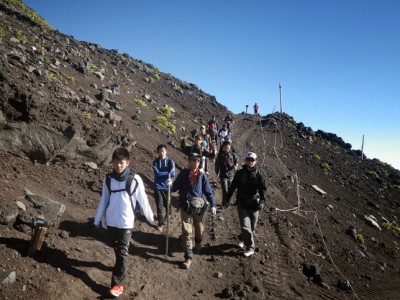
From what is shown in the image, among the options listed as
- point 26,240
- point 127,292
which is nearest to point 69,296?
point 127,292

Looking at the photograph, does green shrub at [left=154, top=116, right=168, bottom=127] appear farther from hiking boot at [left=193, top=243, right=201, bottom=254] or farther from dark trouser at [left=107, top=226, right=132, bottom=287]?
dark trouser at [left=107, top=226, right=132, bottom=287]

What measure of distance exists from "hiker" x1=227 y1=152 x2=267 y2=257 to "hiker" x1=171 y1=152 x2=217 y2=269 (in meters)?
0.99

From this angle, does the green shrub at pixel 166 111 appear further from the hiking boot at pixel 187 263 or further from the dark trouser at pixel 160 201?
the hiking boot at pixel 187 263

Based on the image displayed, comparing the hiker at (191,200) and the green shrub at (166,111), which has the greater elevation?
the green shrub at (166,111)

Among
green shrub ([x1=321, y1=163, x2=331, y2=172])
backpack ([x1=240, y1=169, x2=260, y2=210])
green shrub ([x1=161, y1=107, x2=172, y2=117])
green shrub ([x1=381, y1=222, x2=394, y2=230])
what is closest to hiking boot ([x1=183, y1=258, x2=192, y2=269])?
backpack ([x1=240, y1=169, x2=260, y2=210])

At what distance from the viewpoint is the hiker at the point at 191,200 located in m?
6.38

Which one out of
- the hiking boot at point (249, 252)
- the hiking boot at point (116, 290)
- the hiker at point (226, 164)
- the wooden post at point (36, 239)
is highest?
the hiker at point (226, 164)

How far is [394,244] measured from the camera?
14.0 metres

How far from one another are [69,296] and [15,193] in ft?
11.0

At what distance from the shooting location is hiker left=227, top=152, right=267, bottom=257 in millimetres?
7020

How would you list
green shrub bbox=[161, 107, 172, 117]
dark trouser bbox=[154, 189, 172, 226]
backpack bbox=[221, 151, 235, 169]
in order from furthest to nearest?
green shrub bbox=[161, 107, 172, 117] < backpack bbox=[221, 151, 235, 169] < dark trouser bbox=[154, 189, 172, 226]

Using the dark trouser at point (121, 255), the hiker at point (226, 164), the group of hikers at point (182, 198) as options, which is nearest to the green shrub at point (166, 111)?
the hiker at point (226, 164)

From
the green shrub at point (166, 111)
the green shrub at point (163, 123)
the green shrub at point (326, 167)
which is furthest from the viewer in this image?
the green shrub at point (326, 167)

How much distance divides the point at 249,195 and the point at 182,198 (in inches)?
70.1
